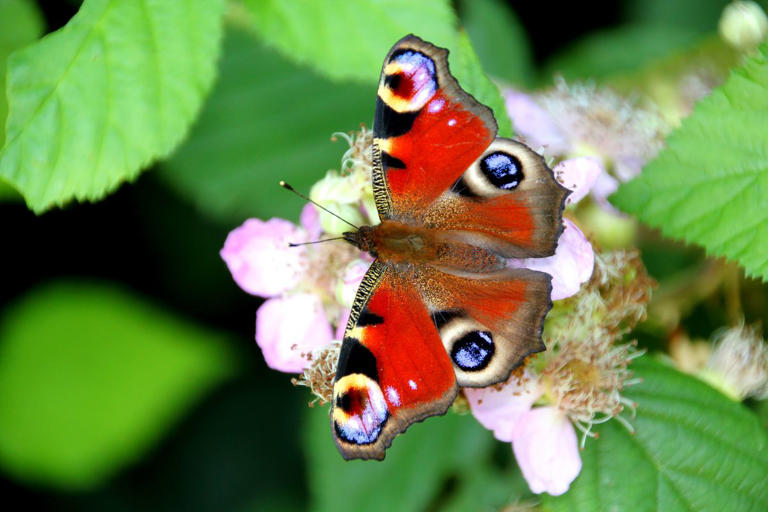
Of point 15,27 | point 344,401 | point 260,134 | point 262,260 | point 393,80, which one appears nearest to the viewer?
point 344,401

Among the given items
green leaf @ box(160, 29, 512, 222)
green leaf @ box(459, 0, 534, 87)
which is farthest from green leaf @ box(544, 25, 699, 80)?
green leaf @ box(160, 29, 512, 222)

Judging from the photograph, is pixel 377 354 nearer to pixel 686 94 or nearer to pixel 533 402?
pixel 533 402

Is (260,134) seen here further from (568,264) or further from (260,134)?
(568,264)

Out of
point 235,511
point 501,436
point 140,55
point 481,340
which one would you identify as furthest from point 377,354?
point 235,511

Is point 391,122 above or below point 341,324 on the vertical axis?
above

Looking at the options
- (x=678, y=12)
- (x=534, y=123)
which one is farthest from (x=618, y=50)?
(x=534, y=123)
